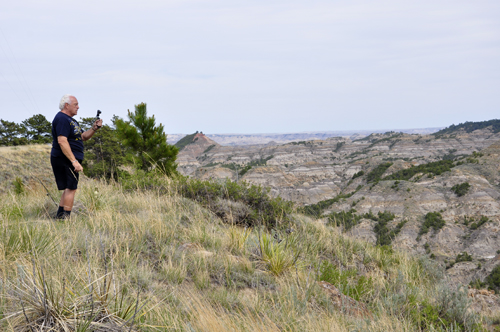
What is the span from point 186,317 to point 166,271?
95 cm

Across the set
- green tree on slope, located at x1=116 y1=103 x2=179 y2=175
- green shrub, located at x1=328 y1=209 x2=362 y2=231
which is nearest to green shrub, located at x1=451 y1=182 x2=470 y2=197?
green shrub, located at x1=328 y1=209 x2=362 y2=231

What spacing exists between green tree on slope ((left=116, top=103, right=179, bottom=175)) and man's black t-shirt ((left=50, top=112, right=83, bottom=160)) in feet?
22.0

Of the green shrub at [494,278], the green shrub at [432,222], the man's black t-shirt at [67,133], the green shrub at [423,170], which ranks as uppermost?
the man's black t-shirt at [67,133]

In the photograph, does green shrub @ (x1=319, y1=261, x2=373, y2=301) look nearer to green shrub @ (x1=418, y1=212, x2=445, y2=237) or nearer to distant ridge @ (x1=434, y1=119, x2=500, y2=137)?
green shrub @ (x1=418, y1=212, x2=445, y2=237)

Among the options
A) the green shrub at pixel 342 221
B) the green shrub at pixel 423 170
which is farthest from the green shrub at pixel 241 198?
the green shrub at pixel 423 170

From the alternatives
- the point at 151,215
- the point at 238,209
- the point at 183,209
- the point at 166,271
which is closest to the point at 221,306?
the point at 166,271

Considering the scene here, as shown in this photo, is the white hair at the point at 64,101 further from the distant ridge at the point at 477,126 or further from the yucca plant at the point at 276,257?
the distant ridge at the point at 477,126

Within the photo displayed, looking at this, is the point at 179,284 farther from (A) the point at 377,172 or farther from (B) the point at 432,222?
(A) the point at 377,172

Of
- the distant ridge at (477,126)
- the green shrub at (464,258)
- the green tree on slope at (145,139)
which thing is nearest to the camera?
the green tree on slope at (145,139)

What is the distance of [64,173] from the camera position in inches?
179

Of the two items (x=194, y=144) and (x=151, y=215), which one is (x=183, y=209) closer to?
(x=151, y=215)

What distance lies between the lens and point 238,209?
666 centimetres

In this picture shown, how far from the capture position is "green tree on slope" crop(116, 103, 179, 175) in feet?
37.2

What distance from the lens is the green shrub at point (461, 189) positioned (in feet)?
185
